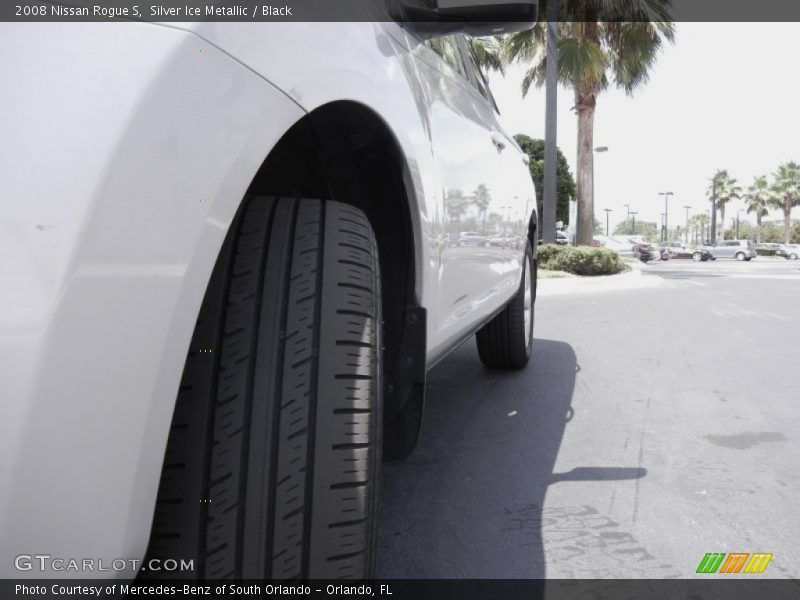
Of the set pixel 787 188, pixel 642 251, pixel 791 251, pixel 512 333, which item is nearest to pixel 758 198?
pixel 787 188

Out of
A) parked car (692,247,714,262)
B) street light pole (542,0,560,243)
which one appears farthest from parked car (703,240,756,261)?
street light pole (542,0,560,243)

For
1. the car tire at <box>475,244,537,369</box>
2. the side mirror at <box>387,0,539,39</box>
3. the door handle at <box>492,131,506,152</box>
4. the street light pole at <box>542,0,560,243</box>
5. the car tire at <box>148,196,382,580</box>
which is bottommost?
the car tire at <box>475,244,537,369</box>

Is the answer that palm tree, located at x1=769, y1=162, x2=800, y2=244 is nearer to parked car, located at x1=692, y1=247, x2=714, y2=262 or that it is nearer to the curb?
parked car, located at x1=692, y1=247, x2=714, y2=262

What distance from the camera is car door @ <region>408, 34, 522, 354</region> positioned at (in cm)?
211

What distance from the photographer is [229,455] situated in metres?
1.16

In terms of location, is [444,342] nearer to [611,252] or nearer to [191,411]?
[191,411]

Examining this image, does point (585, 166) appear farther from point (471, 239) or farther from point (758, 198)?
point (758, 198)

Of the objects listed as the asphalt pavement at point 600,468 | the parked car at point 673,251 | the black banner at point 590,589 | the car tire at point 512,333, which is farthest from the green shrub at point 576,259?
the parked car at point 673,251

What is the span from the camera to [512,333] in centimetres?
434

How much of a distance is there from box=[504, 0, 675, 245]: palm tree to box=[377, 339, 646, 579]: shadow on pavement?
13.9m

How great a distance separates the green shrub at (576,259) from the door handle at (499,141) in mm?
13301

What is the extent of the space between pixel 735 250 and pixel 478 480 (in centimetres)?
4793

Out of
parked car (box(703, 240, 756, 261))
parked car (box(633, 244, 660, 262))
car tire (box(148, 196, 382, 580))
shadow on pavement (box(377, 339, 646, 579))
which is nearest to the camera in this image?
car tire (box(148, 196, 382, 580))

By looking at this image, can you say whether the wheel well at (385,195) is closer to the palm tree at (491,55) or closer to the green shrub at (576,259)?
the green shrub at (576,259)
